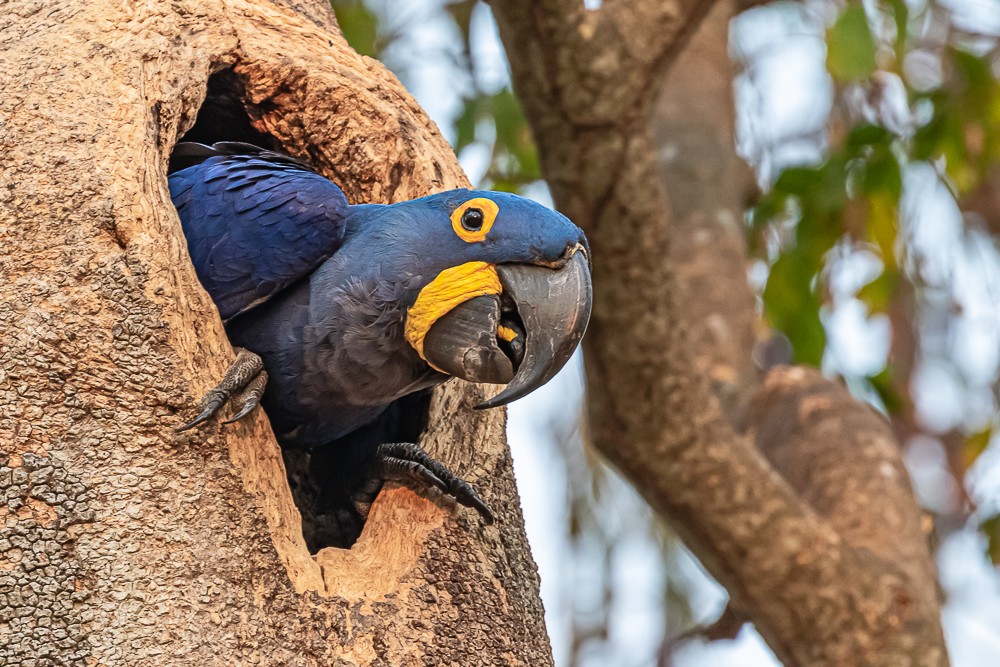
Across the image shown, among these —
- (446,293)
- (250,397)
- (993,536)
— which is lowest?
(993,536)

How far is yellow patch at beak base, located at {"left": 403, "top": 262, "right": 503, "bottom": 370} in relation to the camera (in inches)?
87.6

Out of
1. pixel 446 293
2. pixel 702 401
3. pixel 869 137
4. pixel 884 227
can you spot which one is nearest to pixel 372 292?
pixel 446 293

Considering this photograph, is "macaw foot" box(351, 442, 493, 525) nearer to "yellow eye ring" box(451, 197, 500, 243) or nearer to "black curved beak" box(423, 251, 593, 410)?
"black curved beak" box(423, 251, 593, 410)

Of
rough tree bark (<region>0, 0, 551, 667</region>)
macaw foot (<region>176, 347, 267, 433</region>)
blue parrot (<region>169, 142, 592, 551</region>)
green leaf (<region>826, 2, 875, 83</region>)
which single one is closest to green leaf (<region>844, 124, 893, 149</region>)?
green leaf (<region>826, 2, 875, 83</region>)

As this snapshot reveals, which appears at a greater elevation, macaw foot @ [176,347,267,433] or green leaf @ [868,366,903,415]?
macaw foot @ [176,347,267,433]

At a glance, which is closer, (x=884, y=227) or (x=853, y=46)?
(x=853, y=46)

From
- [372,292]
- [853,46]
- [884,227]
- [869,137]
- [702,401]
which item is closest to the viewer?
[372,292]

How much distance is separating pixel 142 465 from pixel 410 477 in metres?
0.61

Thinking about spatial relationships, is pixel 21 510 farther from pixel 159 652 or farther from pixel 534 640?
pixel 534 640

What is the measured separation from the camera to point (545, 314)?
2.15 meters

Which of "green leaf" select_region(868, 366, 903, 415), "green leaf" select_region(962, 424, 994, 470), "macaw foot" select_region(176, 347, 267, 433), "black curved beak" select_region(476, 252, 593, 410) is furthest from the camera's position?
"green leaf" select_region(962, 424, 994, 470)

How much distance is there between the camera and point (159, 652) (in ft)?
6.00

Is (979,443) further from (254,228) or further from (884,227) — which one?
(254,228)

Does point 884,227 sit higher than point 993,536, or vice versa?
point 884,227
